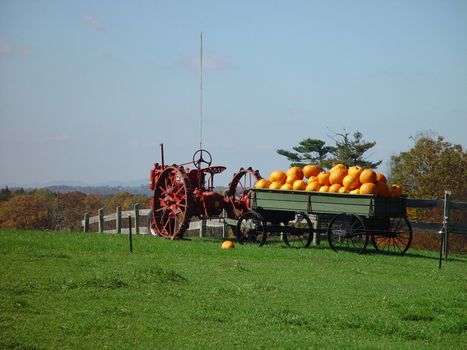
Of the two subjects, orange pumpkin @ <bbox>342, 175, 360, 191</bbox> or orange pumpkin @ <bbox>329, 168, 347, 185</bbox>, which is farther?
orange pumpkin @ <bbox>329, 168, 347, 185</bbox>

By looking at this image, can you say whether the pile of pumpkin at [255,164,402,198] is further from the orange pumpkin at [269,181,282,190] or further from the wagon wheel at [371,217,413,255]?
the wagon wheel at [371,217,413,255]

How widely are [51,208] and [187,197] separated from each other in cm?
2988

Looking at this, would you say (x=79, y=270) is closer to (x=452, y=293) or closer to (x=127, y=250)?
(x=127, y=250)

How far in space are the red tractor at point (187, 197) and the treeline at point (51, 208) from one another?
18282mm

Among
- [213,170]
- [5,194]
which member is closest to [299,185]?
[213,170]

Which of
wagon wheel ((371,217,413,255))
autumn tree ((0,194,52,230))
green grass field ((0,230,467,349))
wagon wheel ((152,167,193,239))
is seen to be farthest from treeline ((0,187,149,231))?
green grass field ((0,230,467,349))

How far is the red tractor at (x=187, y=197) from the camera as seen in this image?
67.3 feet

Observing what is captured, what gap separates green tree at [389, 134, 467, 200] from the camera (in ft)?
127

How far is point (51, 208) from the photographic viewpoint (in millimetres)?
48406

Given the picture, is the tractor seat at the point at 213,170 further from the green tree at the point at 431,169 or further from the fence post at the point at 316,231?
the green tree at the point at 431,169

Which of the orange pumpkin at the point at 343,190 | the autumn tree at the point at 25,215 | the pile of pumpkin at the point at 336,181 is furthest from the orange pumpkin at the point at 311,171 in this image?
the autumn tree at the point at 25,215

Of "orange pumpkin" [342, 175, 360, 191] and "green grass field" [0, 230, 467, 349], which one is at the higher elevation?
"orange pumpkin" [342, 175, 360, 191]

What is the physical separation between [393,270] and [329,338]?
21.3 feet

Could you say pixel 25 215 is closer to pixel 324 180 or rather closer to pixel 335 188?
pixel 324 180
